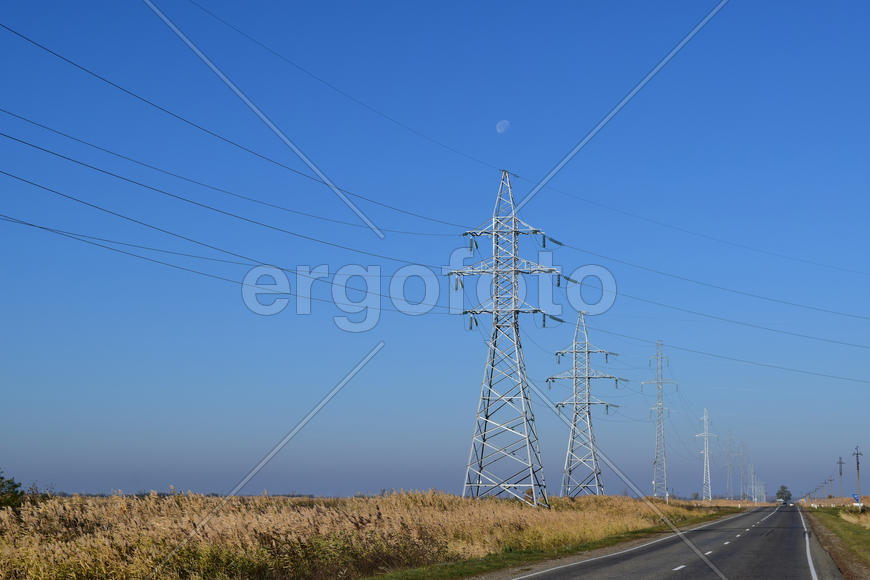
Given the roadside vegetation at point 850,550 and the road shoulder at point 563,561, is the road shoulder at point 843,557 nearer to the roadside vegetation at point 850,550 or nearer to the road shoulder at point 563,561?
the roadside vegetation at point 850,550

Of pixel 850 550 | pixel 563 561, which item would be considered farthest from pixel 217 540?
pixel 850 550

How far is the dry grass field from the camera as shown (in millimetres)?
19094

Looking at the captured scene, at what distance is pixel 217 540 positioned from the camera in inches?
802

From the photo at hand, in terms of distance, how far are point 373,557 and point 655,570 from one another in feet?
26.5

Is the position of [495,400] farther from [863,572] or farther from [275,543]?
[275,543]

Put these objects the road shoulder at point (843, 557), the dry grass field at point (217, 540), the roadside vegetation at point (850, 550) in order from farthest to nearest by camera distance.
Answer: the roadside vegetation at point (850, 550)
the road shoulder at point (843, 557)
the dry grass field at point (217, 540)

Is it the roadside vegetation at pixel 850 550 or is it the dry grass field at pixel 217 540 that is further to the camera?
the roadside vegetation at pixel 850 550

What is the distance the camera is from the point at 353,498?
129 ft

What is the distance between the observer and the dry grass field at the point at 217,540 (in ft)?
62.6

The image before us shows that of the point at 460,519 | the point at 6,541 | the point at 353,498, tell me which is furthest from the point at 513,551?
the point at 6,541

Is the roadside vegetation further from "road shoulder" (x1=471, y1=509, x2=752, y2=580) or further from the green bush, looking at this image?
the green bush

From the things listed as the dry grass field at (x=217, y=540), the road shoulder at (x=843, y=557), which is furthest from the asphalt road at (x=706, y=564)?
the dry grass field at (x=217, y=540)

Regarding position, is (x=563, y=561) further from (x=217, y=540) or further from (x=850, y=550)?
(x=850, y=550)

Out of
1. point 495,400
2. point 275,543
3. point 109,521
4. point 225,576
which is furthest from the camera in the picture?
point 495,400
